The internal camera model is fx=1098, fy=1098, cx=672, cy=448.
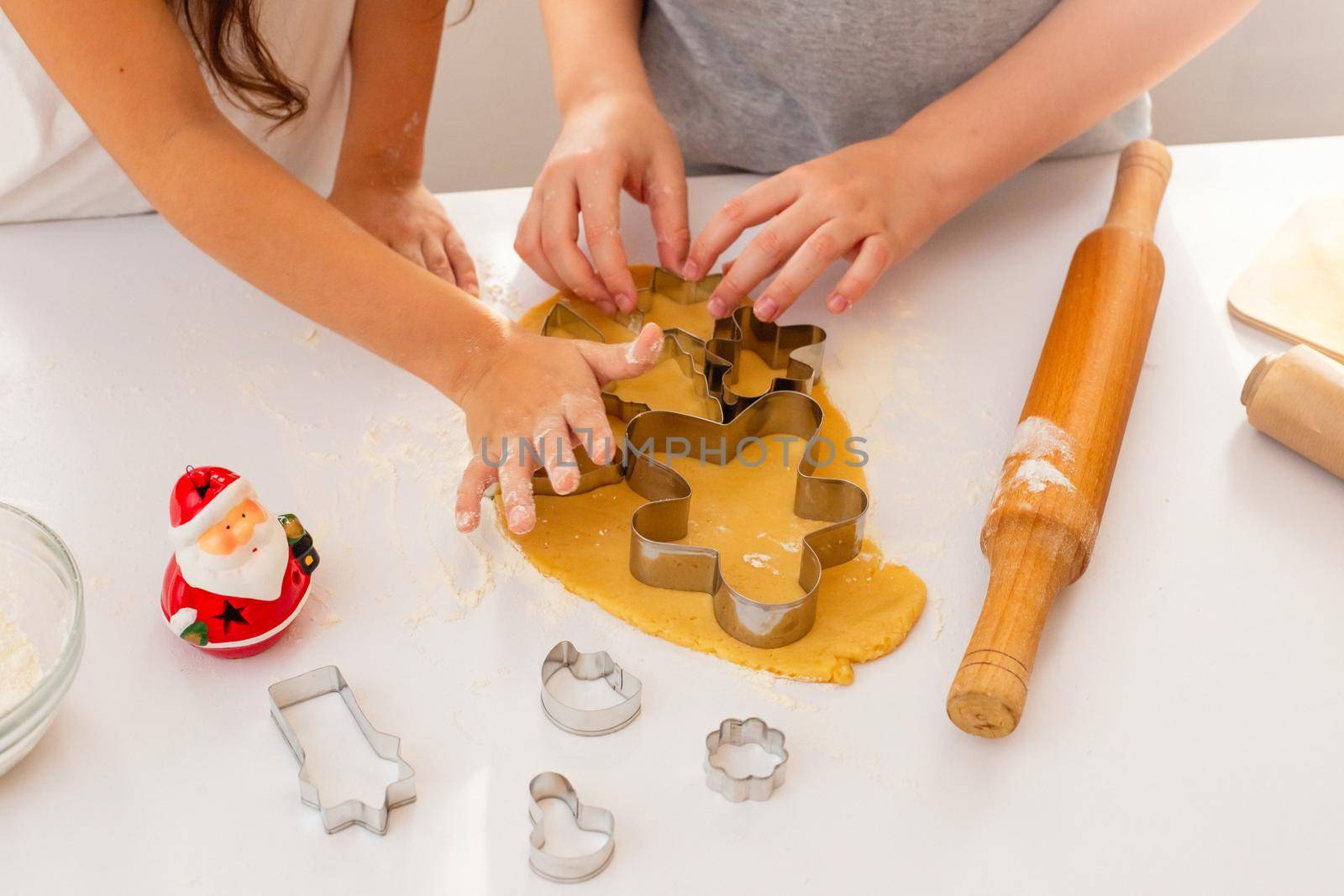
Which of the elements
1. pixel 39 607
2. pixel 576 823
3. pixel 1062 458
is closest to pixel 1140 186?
pixel 1062 458

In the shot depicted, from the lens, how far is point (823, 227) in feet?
3.16

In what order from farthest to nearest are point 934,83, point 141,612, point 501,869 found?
1. point 934,83
2. point 141,612
3. point 501,869

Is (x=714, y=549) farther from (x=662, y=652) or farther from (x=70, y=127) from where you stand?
(x=70, y=127)

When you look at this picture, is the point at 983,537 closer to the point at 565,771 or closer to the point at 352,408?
the point at 565,771

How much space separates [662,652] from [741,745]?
0.08 meters

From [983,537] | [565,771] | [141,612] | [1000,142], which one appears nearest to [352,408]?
[141,612]

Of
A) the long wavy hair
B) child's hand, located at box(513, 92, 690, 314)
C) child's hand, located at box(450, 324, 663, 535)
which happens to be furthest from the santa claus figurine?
the long wavy hair

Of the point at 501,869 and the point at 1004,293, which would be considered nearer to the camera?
the point at 501,869

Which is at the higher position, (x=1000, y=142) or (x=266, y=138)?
(x=1000, y=142)

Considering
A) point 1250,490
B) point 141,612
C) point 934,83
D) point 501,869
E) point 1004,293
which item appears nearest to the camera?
point 501,869

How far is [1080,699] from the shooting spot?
0.68m

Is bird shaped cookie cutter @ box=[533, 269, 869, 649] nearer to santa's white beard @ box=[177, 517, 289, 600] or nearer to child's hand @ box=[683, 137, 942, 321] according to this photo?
child's hand @ box=[683, 137, 942, 321]

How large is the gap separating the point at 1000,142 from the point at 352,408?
637 mm

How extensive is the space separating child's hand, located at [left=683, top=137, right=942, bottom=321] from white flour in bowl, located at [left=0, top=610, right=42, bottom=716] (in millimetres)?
579
